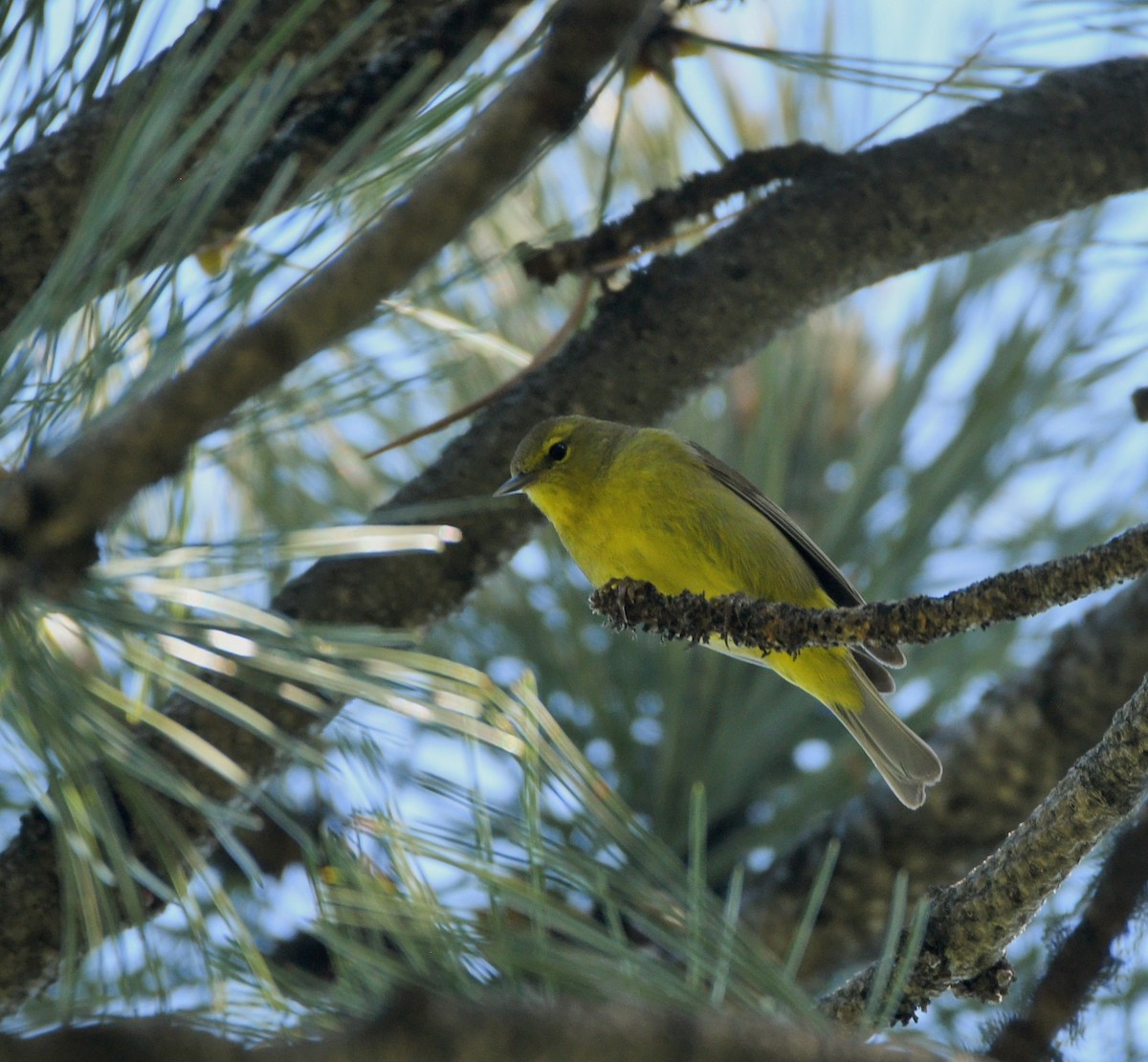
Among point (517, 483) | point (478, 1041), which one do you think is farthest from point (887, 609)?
point (517, 483)

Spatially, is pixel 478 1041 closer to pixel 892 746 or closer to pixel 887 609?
pixel 887 609

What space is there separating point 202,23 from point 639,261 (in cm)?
129

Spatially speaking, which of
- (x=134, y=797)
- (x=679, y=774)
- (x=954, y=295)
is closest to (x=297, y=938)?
(x=679, y=774)

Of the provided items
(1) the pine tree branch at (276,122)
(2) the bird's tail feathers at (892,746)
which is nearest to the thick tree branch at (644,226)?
(1) the pine tree branch at (276,122)

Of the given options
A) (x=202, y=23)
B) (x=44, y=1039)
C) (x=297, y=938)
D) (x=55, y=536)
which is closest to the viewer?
(x=44, y=1039)

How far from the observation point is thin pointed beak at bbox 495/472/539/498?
10.4 feet

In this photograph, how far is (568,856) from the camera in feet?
5.17

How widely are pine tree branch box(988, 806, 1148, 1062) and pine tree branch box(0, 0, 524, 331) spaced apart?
1631mm

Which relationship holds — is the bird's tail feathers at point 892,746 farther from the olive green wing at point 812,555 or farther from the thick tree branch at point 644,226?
the thick tree branch at point 644,226

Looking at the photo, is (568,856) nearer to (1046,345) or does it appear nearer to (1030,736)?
(1030,736)

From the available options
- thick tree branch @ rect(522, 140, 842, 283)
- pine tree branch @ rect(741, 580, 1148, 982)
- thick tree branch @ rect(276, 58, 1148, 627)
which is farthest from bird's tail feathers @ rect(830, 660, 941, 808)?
thick tree branch @ rect(522, 140, 842, 283)

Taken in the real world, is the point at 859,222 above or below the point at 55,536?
above

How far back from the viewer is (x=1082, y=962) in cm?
204

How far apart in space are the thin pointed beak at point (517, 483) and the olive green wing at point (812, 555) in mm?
575
